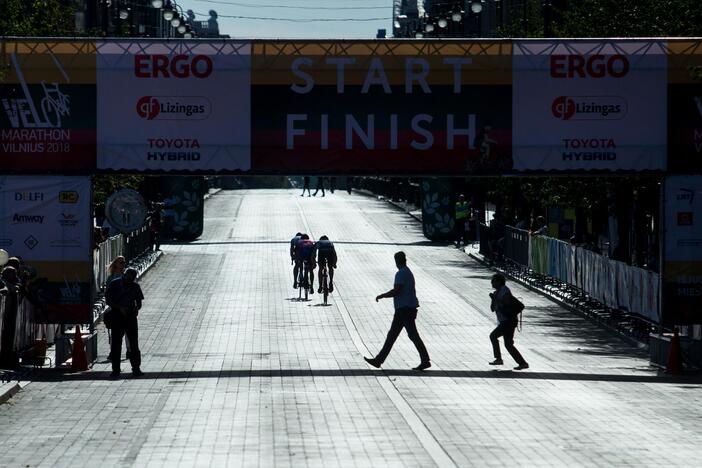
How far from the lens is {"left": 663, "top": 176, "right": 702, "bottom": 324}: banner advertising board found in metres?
25.1

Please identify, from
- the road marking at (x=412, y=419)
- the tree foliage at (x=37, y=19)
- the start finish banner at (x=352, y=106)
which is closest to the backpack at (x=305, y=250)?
the tree foliage at (x=37, y=19)

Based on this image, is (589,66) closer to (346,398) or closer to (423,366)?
(423,366)

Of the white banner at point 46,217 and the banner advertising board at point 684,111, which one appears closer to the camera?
the white banner at point 46,217

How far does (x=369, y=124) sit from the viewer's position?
24812 millimetres

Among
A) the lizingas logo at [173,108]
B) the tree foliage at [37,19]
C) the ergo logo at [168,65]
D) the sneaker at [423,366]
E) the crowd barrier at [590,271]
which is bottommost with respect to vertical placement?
the sneaker at [423,366]

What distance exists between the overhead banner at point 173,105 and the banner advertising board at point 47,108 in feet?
0.81

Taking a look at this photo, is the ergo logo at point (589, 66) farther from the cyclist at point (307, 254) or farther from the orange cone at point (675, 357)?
the cyclist at point (307, 254)

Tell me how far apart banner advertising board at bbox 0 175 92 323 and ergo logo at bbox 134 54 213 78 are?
205 centimetres

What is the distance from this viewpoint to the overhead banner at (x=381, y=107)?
80.9 feet

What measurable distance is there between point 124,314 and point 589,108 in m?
8.41

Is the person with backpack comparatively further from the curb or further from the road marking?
the curb

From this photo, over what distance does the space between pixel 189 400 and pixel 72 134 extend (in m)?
6.82

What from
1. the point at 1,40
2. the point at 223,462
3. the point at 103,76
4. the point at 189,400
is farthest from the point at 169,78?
the point at 223,462

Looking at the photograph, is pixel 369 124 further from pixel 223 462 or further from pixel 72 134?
pixel 223 462
